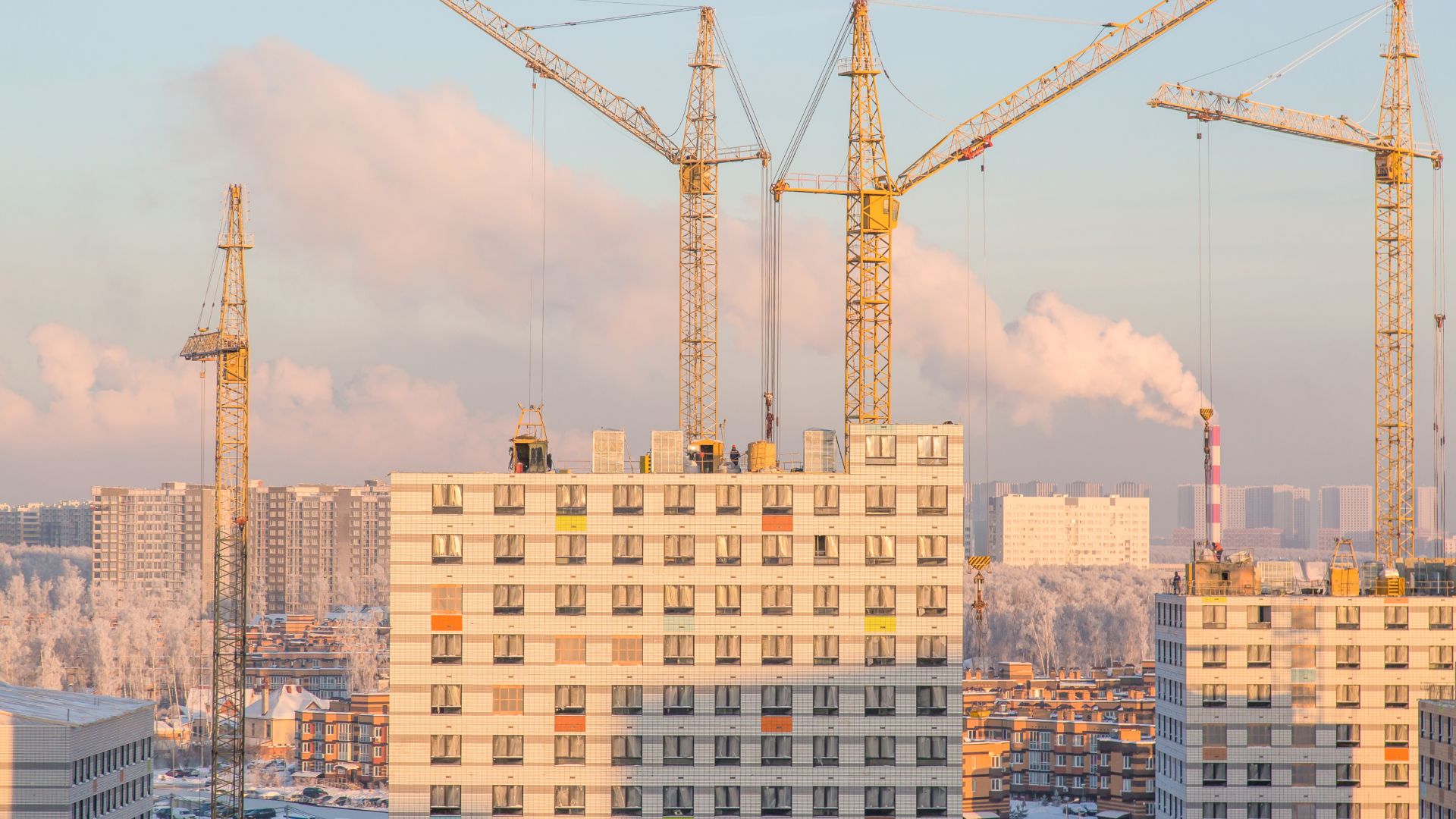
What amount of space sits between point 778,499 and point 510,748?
21.0 metres

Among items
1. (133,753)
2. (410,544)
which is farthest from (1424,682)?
(133,753)

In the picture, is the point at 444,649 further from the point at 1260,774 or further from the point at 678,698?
Answer: the point at 1260,774

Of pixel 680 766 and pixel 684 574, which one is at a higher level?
pixel 684 574

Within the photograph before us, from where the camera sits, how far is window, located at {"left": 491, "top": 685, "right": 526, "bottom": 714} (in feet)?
335

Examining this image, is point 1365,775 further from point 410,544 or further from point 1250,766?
point 410,544

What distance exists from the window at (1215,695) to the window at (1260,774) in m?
4.94

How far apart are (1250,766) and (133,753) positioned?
272 ft

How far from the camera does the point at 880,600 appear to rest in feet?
340

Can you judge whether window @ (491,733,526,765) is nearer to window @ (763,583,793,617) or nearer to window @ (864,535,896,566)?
window @ (763,583,793,617)

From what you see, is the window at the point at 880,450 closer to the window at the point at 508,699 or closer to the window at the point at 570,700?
the window at the point at 570,700

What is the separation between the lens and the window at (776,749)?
10200 cm

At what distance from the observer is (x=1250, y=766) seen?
444 ft

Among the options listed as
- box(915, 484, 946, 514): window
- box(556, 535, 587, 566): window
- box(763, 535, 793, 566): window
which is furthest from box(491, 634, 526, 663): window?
box(915, 484, 946, 514): window

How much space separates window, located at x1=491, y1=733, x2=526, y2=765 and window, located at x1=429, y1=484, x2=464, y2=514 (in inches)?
516
